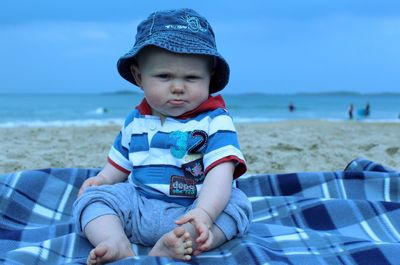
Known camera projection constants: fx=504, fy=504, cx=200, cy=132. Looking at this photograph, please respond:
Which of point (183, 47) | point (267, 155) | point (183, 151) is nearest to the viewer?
point (183, 47)

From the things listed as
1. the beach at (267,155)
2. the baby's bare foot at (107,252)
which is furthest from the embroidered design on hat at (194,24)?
the beach at (267,155)

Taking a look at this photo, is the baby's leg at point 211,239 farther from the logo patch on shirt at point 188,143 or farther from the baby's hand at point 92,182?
the baby's hand at point 92,182

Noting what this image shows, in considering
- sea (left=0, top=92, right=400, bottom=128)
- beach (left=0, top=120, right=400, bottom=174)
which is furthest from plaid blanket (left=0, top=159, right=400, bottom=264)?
sea (left=0, top=92, right=400, bottom=128)

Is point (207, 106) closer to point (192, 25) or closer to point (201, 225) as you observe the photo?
point (192, 25)

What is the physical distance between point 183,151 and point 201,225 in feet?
1.37

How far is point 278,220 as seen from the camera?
2562 mm

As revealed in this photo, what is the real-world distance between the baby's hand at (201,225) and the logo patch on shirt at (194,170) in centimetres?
30

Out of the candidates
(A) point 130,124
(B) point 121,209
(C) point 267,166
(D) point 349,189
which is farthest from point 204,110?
(C) point 267,166

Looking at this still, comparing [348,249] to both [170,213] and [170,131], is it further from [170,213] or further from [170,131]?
[170,131]

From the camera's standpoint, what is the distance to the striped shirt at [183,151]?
6.73ft

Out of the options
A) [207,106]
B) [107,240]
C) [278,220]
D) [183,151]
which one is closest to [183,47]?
[207,106]

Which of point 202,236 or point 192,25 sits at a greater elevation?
point 192,25

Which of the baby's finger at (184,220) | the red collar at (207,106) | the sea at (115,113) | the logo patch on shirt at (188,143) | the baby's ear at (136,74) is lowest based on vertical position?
the sea at (115,113)

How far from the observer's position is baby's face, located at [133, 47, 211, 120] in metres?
2.04
